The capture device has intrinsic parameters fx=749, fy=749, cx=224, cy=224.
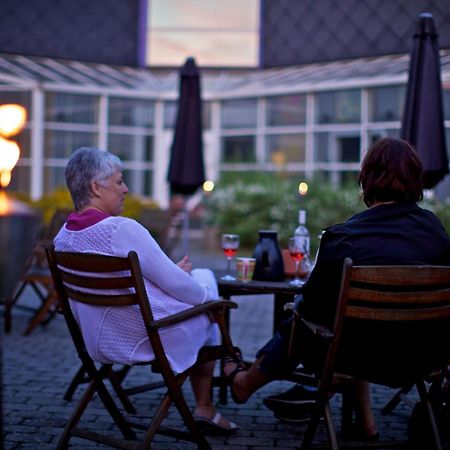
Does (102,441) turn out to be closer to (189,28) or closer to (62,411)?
(62,411)

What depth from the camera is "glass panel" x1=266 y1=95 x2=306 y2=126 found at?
15227 mm

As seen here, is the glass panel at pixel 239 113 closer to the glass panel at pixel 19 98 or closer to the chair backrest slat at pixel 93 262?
the glass panel at pixel 19 98

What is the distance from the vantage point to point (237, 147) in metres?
16.0

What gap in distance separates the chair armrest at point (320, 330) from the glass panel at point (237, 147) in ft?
40.8

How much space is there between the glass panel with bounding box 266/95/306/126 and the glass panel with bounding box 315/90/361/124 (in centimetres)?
38

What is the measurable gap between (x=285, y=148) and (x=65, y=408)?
11.6 meters

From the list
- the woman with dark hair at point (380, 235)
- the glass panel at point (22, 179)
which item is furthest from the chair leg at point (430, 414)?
the glass panel at point (22, 179)

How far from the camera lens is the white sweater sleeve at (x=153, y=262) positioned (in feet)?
11.0

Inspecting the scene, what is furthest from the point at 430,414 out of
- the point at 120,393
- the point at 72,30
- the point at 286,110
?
the point at 286,110

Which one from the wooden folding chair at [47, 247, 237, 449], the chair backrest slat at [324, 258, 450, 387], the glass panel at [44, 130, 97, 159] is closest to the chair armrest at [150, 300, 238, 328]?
the wooden folding chair at [47, 247, 237, 449]

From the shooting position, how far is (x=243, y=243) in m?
13.6

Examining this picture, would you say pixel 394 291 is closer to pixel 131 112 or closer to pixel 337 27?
pixel 337 27

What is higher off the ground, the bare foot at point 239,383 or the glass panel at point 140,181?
the glass panel at point 140,181

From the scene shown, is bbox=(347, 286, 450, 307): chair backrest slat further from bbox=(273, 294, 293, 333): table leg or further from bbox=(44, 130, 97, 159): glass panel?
bbox=(44, 130, 97, 159): glass panel
